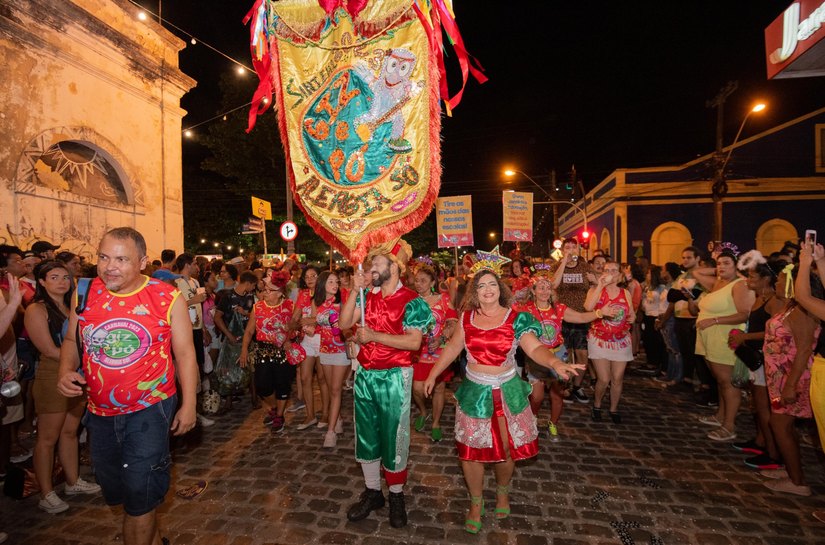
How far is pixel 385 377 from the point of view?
11.9 ft

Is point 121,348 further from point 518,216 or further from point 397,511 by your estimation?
point 518,216

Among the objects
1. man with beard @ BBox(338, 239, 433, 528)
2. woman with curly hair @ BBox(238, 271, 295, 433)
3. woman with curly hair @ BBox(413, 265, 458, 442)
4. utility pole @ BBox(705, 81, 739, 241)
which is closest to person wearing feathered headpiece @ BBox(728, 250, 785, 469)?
woman with curly hair @ BBox(413, 265, 458, 442)

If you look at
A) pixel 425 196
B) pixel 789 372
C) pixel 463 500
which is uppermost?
pixel 425 196

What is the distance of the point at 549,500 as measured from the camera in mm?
3877

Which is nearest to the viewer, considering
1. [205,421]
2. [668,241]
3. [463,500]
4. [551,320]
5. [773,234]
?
[463,500]

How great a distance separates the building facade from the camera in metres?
22.7

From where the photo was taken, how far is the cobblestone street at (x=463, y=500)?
3.38 meters

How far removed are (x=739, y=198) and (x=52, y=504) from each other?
29.5 m

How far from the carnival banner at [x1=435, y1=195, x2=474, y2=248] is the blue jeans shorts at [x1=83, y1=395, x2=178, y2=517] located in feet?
28.3

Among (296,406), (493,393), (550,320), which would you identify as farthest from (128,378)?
(550,320)

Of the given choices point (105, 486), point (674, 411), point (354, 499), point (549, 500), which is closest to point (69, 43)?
point (105, 486)

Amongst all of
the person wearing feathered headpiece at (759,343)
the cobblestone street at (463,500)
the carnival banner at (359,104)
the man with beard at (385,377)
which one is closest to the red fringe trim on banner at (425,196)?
the carnival banner at (359,104)

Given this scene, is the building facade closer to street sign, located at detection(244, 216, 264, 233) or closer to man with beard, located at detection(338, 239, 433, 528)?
street sign, located at detection(244, 216, 264, 233)

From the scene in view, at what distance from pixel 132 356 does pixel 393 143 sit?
246 centimetres
